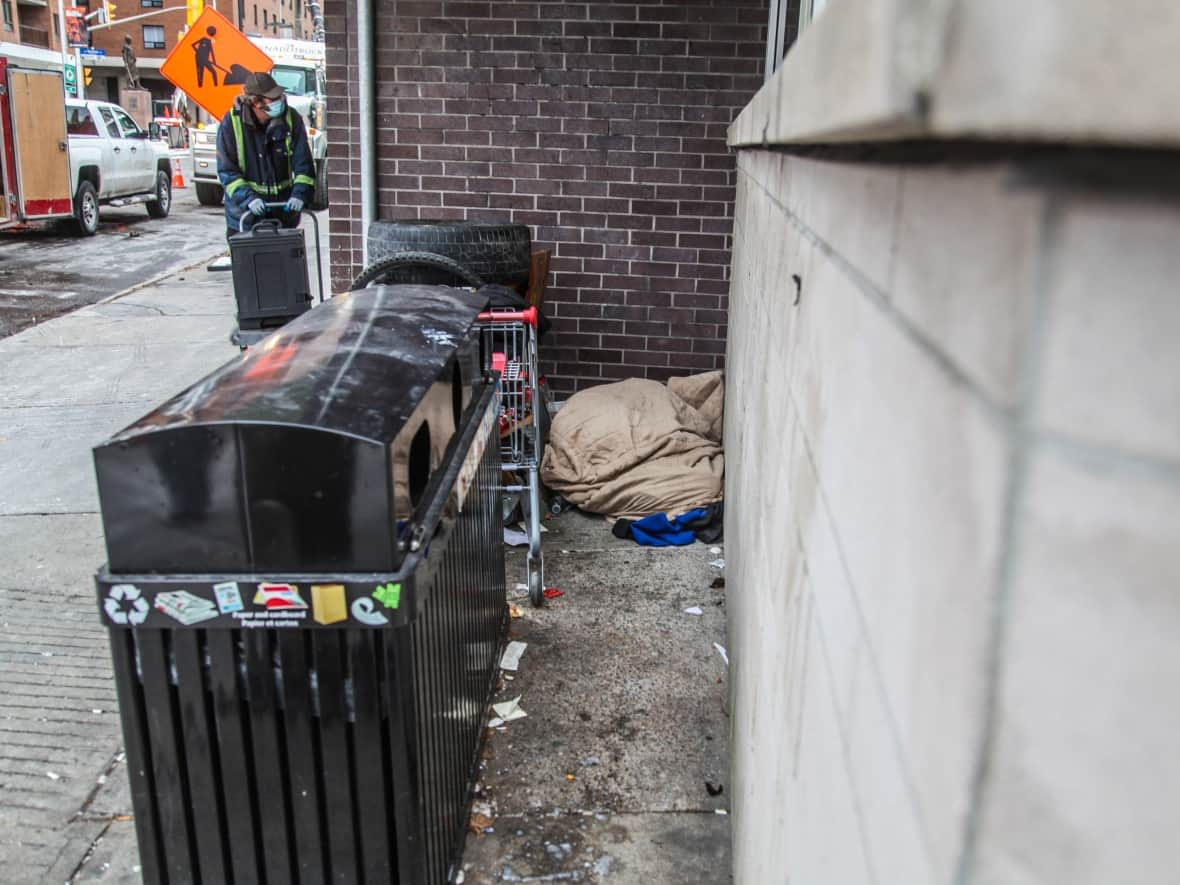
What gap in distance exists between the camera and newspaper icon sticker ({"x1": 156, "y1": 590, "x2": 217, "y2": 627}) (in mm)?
2250

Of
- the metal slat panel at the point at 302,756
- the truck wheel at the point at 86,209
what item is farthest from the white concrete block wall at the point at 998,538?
the truck wheel at the point at 86,209

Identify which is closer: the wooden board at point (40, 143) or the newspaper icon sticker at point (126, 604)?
the newspaper icon sticker at point (126, 604)

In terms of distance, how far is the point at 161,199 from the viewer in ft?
74.2

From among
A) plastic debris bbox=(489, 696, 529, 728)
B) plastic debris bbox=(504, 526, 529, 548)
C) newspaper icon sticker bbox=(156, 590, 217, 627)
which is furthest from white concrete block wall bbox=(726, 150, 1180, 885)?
plastic debris bbox=(504, 526, 529, 548)

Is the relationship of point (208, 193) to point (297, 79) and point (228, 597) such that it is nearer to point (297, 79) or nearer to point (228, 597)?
point (297, 79)

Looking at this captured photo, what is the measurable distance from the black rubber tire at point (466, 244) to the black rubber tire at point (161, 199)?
18.4 meters

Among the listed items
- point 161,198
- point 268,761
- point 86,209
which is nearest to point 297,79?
point 161,198

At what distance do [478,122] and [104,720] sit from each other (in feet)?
15.9

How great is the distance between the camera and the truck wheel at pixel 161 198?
22.4 meters

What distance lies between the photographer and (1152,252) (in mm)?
521

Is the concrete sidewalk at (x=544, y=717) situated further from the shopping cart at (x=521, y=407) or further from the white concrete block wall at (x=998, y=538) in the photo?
the white concrete block wall at (x=998, y=538)

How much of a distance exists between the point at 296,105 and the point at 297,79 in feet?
5.22

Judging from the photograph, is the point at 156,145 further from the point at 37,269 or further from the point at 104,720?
the point at 104,720

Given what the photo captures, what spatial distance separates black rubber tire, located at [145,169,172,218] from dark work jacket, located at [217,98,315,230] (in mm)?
15890
